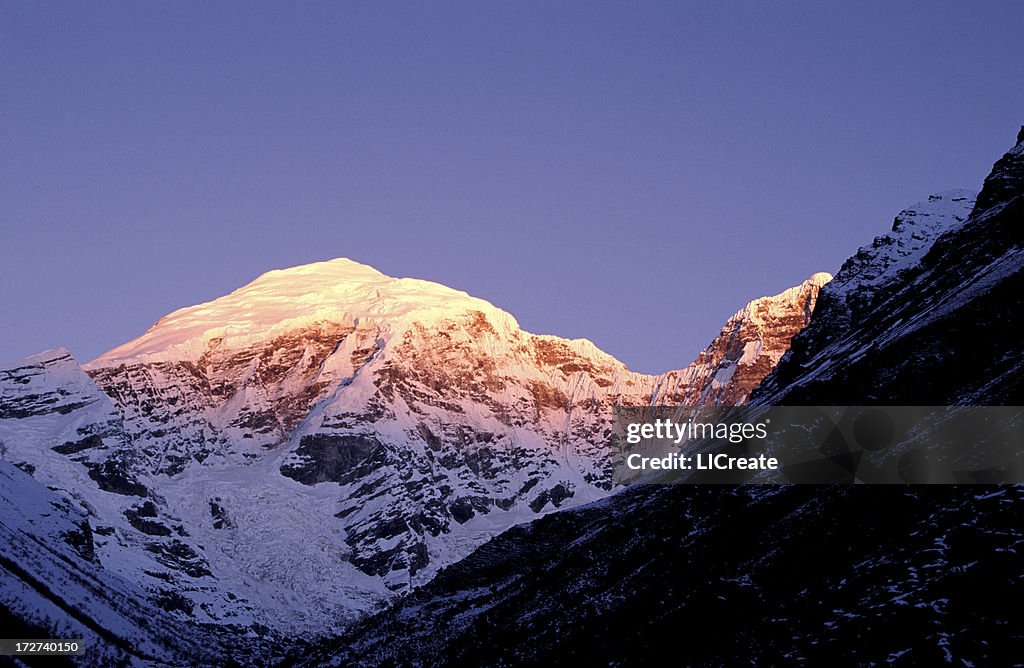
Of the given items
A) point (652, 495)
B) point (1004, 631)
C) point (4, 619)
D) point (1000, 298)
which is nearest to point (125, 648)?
point (4, 619)

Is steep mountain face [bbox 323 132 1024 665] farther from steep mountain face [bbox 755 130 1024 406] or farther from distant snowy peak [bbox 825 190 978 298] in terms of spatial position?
distant snowy peak [bbox 825 190 978 298]

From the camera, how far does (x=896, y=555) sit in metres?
52.1

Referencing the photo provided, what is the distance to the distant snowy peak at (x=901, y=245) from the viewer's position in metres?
144

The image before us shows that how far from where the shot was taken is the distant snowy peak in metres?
144
